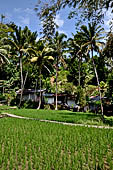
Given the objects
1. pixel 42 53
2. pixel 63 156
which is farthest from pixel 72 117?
pixel 42 53

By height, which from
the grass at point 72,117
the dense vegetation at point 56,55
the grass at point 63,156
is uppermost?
the dense vegetation at point 56,55

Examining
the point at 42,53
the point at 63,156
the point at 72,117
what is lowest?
the point at 63,156

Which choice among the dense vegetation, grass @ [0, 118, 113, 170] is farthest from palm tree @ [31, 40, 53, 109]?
grass @ [0, 118, 113, 170]

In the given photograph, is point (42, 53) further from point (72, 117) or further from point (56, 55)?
point (72, 117)

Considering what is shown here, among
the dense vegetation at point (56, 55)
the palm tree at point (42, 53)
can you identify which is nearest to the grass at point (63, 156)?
the dense vegetation at point (56, 55)

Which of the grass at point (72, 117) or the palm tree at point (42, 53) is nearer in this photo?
the grass at point (72, 117)

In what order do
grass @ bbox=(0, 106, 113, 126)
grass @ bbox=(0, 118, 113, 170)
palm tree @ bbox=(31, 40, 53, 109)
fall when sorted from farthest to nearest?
palm tree @ bbox=(31, 40, 53, 109) < grass @ bbox=(0, 106, 113, 126) < grass @ bbox=(0, 118, 113, 170)

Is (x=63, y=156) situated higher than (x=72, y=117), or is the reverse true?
(x=72, y=117)

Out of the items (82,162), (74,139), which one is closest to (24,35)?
(74,139)

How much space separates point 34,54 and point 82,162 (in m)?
22.2

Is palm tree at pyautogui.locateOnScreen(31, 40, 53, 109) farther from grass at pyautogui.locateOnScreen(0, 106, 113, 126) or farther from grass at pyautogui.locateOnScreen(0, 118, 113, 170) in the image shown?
grass at pyautogui.locateOnScreen(0, 118, 113, 170)

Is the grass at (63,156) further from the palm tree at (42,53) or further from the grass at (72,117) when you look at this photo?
the palm tree at (42,53)

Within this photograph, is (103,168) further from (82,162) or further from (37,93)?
(37,93)

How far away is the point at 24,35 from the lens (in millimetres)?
24484
